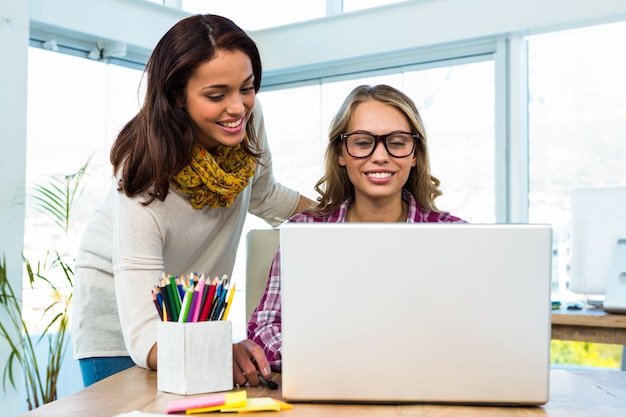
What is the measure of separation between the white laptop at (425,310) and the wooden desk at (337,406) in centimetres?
2

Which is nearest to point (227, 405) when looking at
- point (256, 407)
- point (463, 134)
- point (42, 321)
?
point (256, 407)

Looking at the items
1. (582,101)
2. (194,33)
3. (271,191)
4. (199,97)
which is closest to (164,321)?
(199,97)

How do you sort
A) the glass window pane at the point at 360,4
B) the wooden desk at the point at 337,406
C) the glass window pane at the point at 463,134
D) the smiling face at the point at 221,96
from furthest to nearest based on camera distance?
1. the glass window pane at the point at 360,4
2. the glass window pane at the point at 463,134
3. the smiling face at the point at 221,96
4. the wooden desk at the point at 337,406

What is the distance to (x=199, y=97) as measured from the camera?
4.81 feet

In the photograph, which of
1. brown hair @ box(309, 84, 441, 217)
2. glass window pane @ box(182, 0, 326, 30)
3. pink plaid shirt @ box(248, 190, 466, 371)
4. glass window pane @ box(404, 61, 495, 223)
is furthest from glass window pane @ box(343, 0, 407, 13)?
pink plaid shirt @ box(248, 190, 466, 371)

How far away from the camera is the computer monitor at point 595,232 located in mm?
2410

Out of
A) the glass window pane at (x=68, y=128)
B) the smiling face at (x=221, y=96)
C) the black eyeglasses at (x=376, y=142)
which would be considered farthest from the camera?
the glass window pane at (x=68, y=128)

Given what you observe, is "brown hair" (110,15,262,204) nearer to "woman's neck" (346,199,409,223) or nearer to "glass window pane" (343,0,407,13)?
"woman's neck" (346,199,409,223)

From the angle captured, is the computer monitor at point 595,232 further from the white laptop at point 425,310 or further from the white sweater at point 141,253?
the white laptop at point 425,310

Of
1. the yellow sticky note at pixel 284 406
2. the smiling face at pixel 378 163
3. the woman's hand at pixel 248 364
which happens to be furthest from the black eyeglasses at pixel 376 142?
the yellow sticky note at pixel 284 406

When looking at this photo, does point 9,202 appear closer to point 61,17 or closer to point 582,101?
point 61,17

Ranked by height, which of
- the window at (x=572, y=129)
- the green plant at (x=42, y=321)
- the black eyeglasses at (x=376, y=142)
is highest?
the window at (x=572, y=129)

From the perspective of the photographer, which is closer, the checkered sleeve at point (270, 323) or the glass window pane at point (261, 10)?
the checkered sleeve at point (270, 323)

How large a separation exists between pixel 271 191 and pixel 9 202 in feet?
6.99
